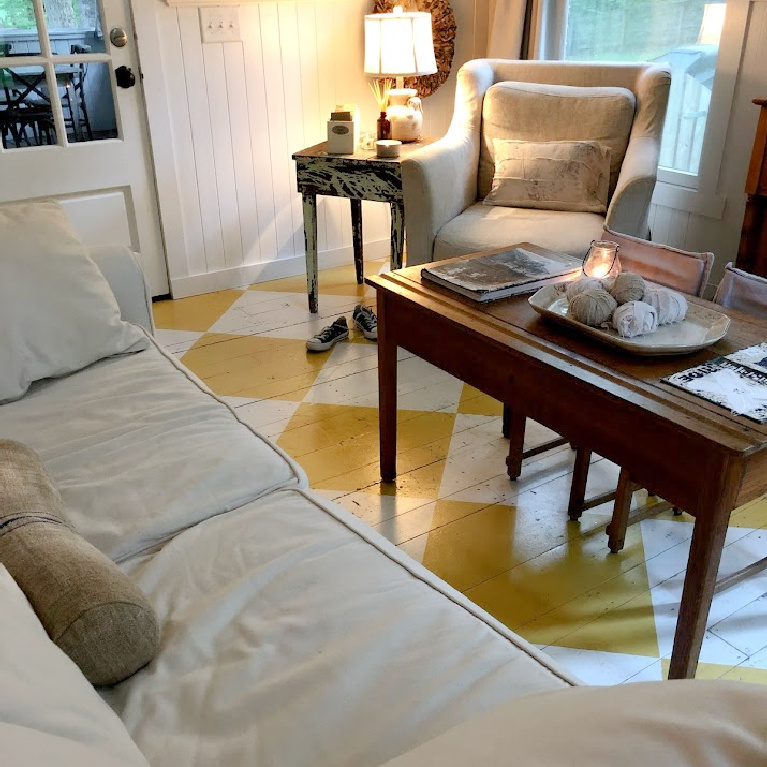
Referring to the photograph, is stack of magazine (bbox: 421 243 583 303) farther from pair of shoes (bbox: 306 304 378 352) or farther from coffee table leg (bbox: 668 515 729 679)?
pair of shoes (bbox: 306 304 378 352)

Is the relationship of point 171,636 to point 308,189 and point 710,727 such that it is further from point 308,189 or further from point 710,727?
point 308,189

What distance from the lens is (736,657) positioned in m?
1.60

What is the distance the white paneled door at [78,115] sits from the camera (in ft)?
9.58

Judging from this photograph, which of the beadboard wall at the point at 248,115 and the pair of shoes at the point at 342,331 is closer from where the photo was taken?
the pair of shoes at the point at 342,331

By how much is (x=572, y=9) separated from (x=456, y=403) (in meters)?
1.93

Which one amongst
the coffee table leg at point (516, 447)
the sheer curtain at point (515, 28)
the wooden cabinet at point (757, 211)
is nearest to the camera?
the coffee table leg at point (516, 447)

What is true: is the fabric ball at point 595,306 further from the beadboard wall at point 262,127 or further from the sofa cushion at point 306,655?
the beadboard wall at point 262,127

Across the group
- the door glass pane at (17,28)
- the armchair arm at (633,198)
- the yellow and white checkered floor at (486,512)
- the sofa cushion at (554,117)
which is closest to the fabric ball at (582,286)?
the yellow and white checkered floor at (486,512)

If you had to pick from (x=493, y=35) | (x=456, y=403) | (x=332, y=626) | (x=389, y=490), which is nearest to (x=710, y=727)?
(x=332, y=626)

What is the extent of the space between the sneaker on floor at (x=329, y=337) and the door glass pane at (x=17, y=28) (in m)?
1.41

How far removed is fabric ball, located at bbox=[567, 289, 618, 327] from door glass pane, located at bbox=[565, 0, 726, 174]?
1972 millimetres

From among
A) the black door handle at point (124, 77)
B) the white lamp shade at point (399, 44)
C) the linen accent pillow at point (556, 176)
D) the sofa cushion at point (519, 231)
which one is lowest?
the sofa cushion at point (519, 231)

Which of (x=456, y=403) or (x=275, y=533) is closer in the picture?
(x=275, y=533)

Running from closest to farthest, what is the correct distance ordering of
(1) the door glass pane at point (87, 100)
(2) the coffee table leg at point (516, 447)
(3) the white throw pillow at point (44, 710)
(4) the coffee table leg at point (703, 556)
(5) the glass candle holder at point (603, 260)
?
(3) the white throw pillow at point (44, 710) < (4) the coffee table leg at point (703, 556) < (5) the glass candle holder at point (603, 260) < (2) the coffee table leg at point (516, 447) < (1) the door glass pane at point (87, 100)
